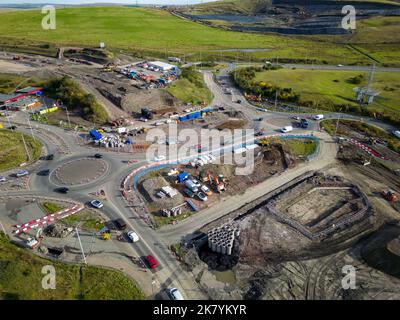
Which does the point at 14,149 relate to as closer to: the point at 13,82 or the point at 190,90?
the point at 13,82

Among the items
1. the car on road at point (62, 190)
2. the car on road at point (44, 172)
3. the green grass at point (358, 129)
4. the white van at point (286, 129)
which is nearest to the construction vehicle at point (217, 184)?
the car on road at point (62, 190)

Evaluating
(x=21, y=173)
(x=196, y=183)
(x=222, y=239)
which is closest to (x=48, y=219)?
(x=21, y=173)

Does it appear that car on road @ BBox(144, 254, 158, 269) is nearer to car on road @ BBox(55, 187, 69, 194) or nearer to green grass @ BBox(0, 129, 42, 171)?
car on road @ BBox(55, 187, 69, 194)

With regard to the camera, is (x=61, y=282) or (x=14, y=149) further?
(x=14, y=149)

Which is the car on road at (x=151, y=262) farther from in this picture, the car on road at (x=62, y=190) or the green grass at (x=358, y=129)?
the green grass at (x=358, y=129)
